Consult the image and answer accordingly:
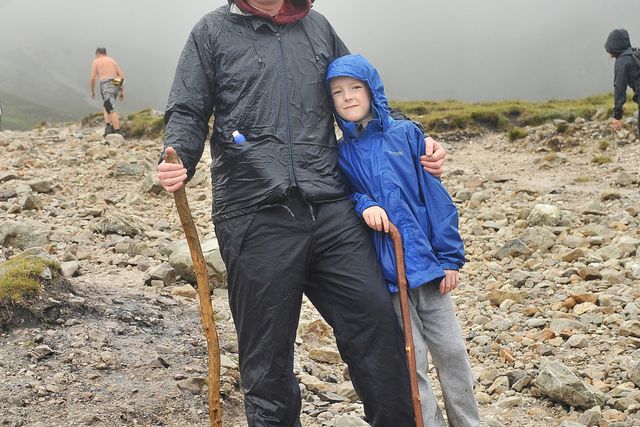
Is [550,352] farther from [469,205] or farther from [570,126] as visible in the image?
[570,126]

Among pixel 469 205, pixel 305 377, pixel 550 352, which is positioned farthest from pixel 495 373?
pixel 469 205

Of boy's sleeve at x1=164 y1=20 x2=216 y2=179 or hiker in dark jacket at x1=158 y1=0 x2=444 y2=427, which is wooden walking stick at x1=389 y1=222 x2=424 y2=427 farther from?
boy's sleeve at x1=164 y1=20 x2=216 y2=179

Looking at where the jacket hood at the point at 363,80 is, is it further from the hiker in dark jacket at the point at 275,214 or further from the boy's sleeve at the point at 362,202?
the boy's sleeve at the point at 362,202

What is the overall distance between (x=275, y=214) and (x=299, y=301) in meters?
0.53

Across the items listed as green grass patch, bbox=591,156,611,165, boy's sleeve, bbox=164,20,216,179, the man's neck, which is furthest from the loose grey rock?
green grass patch, bbox=591,156,611,165

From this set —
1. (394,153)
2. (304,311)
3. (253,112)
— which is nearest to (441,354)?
(394,153)

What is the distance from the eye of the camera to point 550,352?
7.79 metres

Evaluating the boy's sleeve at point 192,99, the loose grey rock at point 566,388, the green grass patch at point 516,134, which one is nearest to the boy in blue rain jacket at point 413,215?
the boy's sleeve at point 192,99

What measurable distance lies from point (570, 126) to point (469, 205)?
9008 mm

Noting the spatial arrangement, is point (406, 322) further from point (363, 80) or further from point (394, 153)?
point (363, 80)

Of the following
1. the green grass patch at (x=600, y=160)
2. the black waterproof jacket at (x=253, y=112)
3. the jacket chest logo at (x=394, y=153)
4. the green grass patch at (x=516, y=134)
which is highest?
the black waterproof jacket at (x=253, y=112)

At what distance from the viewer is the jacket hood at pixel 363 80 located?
15.0ft

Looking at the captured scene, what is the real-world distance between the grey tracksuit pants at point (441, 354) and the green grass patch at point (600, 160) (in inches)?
623

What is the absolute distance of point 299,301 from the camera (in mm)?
4539
